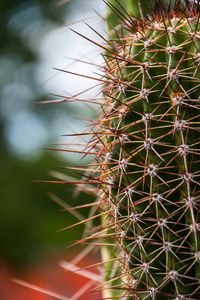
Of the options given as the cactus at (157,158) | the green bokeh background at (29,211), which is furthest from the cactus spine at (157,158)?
the green bokeh background at (29,211)

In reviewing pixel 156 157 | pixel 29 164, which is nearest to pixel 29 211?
pixel 29 164

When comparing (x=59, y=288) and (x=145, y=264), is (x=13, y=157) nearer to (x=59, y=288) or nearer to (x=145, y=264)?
(x=59, y=288)

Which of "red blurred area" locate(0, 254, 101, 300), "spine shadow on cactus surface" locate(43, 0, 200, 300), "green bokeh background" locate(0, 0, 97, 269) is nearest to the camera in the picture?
"spine shadow on cactus surface" locate(43, 0, 200, 300)

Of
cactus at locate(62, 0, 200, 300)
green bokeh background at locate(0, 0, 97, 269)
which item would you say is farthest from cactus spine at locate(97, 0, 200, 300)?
green bokeh background at locate(0, 0, 97, 269)

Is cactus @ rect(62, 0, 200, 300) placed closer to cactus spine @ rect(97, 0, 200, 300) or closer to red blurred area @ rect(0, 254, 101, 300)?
cactus spine @ rect(97, 0, 200, 300)

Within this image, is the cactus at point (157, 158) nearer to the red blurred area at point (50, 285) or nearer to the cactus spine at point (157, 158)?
the cactus spine at point (157, 158)

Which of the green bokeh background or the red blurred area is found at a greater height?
the green bokeh background

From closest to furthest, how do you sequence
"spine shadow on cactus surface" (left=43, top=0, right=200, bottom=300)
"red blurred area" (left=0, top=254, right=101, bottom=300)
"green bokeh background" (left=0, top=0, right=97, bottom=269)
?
"spine shadow on cactus surface" (left=43, top=0, right=200, bottom=300) < "red blurred area" (left=0, top=254, right=101, bottom=300) < "green bokeh background" (left=0, top=0, right=97, bottom=269)

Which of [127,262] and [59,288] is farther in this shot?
[59,288]

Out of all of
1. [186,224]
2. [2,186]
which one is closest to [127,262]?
[186,224]
